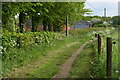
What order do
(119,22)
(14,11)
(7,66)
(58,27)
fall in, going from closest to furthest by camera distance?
(119,22)
(7,66)
(14,11)
(58,27)

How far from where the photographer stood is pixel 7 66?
8.33 meters

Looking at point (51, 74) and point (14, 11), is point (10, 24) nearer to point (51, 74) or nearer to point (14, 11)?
point (14, 11)

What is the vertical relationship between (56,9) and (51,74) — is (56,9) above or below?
above

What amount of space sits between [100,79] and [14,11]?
7065 millimetres

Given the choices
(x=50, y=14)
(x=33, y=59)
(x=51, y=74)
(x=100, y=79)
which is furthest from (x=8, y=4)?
(x=50, y=14)

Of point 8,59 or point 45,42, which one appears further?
point 45,42

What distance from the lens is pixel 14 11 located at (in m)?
12.3

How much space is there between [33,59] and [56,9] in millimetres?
10480

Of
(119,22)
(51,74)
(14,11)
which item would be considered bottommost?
(51,74)

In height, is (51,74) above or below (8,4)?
below

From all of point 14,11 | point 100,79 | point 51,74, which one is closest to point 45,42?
point 14,11

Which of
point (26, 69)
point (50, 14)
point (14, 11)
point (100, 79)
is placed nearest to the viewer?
point (100, 79)

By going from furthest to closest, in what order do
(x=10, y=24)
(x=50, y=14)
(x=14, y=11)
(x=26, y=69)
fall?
(x=50, y=14), (x=10, y=24), (x=14, y=11), (x=26, y=69)

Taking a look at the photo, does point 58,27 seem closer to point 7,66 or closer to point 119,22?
point 7,66
